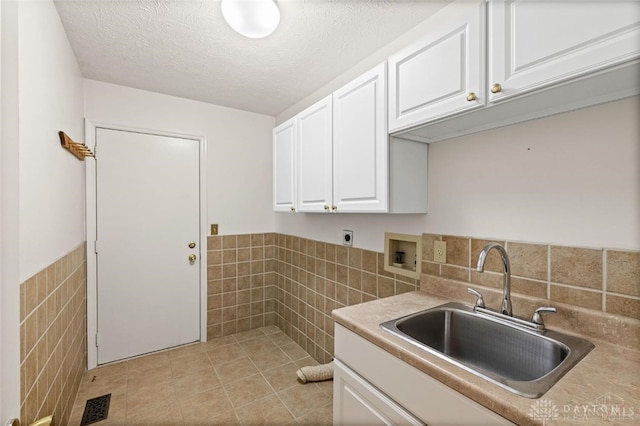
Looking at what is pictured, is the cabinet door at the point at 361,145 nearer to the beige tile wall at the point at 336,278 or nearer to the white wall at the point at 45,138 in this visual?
the beige tile wall at the point at 336,278

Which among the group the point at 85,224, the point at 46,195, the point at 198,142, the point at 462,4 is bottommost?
the point at 85,224

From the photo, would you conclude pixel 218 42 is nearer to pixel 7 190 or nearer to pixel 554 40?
pixel 7 190

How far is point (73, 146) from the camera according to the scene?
169cm

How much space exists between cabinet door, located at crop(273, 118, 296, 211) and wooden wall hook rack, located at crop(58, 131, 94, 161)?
1301mm

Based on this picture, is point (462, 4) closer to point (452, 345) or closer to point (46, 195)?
point (452, 345)

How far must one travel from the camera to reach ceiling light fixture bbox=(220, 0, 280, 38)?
1.34m

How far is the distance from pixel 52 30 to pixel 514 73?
6.75ft

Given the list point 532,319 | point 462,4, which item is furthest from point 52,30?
point 532,319

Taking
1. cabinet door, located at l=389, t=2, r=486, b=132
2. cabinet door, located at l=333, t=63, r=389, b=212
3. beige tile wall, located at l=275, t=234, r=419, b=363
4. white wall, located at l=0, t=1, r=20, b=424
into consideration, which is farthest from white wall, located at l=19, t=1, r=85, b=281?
beige tile wall, located at l=275, t=234, r=419, b=363

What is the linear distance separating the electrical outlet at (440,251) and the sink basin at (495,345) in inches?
9.1

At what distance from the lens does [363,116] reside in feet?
4.94

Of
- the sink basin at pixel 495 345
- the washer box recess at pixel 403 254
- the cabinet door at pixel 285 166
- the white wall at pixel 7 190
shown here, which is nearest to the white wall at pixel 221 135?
the cabinet door at pixel 285 166

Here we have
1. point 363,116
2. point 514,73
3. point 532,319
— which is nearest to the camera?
point 514,73

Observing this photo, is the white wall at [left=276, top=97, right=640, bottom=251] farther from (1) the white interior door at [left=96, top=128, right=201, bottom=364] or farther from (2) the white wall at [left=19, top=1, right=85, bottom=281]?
(1) the white interior door at [left=96, top=128, right=201, bottom=364]
